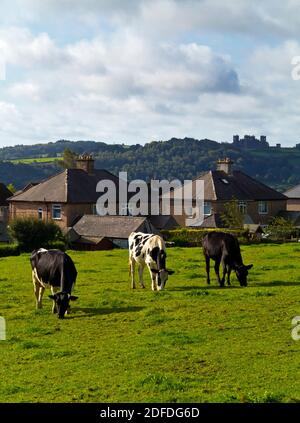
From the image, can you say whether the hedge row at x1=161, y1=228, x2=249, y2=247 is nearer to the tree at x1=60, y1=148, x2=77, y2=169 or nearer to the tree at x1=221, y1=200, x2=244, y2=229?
the tree at x1=221, y1=200, x2=244, y2=229

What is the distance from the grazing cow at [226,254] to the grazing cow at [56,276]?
682 centimetres

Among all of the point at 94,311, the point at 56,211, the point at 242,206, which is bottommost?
the point at 94,311

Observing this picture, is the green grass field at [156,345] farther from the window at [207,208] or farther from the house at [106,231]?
the window at [207,208]

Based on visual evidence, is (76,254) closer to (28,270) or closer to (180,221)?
(28,270)

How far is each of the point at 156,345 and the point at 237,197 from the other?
60.7 m

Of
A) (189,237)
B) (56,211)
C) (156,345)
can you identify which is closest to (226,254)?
(156,345)

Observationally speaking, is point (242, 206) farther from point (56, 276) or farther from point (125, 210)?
point (56, 276)

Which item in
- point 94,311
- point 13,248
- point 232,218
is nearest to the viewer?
point 94,311

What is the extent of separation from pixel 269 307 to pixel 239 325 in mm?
2627

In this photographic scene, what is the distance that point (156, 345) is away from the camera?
50.9 ft

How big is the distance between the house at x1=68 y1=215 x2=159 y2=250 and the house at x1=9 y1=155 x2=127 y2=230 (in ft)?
22.0

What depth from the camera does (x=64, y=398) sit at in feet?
38.5

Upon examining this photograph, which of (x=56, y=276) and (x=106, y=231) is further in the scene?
(x=106, y=231)

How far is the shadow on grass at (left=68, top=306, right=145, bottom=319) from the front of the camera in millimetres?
19597
